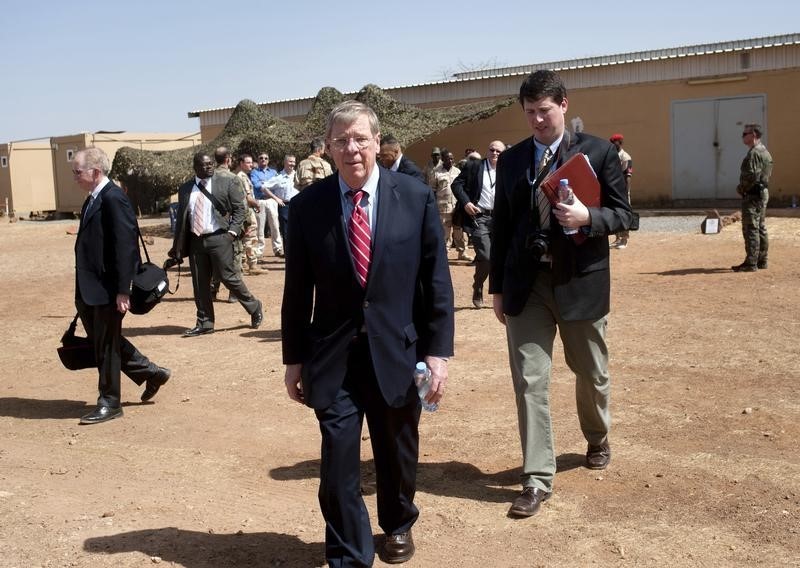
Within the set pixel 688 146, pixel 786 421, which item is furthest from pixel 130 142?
pixel 786 421

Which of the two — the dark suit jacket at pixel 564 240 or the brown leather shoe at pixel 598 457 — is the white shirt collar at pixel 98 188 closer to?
the dark suit jacket at pixel 564 240

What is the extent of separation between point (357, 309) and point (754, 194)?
1092 cm

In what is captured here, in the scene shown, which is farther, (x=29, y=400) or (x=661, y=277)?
(x=661, y=277)

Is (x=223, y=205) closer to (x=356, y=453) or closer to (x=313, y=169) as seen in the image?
(x=313, y=169)

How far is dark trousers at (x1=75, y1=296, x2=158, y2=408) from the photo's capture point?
7371 mm

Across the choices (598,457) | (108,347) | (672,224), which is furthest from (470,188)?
(672,224)

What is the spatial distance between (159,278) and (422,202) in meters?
3.82

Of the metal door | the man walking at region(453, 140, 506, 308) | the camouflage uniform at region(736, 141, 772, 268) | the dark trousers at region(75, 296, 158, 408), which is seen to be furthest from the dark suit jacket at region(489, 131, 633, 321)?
the metal door

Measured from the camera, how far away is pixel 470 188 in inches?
444

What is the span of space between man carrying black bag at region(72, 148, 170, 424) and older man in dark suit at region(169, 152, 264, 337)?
338cm

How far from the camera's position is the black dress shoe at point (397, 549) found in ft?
14.9

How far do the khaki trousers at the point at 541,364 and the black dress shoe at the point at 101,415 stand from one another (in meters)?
3.49

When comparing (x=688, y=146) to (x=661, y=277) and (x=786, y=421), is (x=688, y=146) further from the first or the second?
(x=786, y=421)

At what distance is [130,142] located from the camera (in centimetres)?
3703
